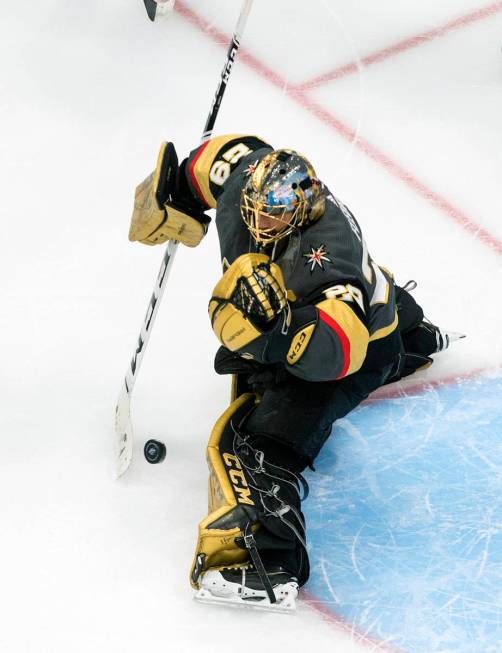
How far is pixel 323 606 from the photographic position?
11.8 ft

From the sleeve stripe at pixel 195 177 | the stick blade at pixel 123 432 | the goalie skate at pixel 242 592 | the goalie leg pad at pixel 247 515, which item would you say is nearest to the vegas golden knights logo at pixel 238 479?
the goalie leg pad at pixel 247 515

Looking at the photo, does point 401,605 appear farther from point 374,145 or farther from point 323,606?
point 374,145

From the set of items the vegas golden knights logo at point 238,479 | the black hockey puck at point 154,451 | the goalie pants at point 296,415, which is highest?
the goalie pants at point 296,415

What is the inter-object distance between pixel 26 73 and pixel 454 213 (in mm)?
1888

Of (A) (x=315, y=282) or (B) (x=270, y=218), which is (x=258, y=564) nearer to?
(A) (x=315, y=282)

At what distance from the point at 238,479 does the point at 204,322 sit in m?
0.92

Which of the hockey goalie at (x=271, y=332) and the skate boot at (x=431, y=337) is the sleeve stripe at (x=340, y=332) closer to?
the hockey goalie at (x=271, y=332)

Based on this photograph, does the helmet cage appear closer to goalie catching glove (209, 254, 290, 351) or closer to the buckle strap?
goalie catching glove (209, 254, 290, 351)

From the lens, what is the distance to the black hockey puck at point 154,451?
3.90m

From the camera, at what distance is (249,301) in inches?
124

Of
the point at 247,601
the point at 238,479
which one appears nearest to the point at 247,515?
the point at 238,479

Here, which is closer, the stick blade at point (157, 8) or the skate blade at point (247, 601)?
the skate blade at point (247, 601)

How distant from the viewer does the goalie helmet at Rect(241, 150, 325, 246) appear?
3.30m

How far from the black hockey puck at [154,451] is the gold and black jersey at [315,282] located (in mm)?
653
